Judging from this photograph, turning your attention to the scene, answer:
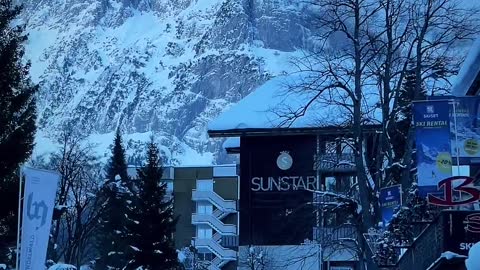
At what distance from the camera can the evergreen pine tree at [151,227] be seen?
145 ft

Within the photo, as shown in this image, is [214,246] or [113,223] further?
[214,246]

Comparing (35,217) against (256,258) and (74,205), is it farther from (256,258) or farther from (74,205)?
(256,258)

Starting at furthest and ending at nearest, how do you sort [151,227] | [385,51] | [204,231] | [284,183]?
[204,231] < [284,183] < [151,227] < [385,51]

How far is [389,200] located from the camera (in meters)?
24.9

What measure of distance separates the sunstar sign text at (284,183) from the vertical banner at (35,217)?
37911 mm

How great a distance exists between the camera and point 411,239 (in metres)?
27.0

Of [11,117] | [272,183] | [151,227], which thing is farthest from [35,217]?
[272,183]

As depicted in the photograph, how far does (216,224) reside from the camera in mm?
91625

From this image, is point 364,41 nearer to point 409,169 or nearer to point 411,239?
point 409,169

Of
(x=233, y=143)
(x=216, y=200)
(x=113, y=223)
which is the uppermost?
(x=233, y=143)

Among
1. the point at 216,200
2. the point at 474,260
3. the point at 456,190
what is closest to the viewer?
the point at 474,260

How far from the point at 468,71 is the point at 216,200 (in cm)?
7433

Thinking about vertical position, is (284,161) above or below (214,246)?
above

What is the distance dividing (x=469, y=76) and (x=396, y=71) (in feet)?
16.2
